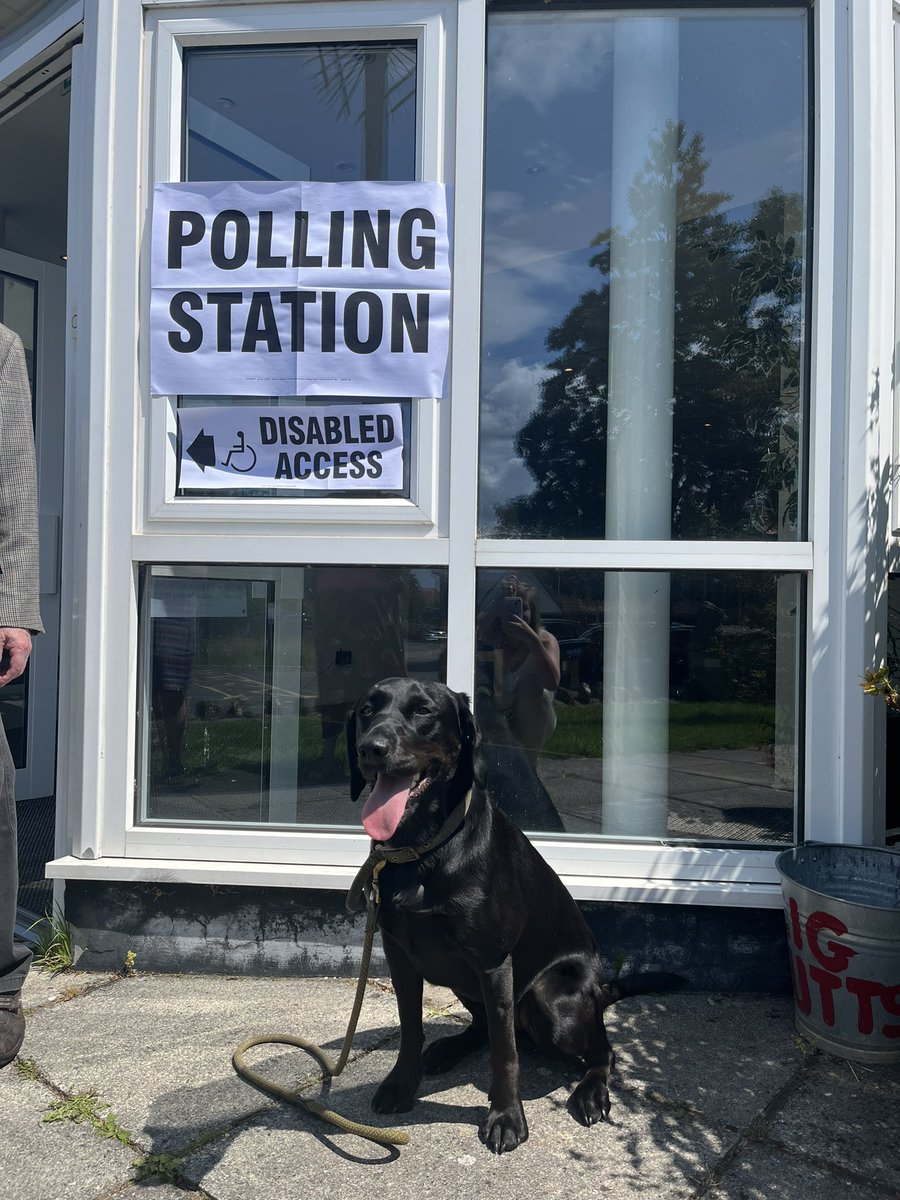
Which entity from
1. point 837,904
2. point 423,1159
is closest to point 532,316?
point 837,904

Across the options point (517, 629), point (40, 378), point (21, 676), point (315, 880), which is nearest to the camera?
point (315, 880)

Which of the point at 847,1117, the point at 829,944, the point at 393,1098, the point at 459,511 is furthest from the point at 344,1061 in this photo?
the point at 459,511

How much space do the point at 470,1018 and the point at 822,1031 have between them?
107 cm

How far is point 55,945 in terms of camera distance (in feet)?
11.4

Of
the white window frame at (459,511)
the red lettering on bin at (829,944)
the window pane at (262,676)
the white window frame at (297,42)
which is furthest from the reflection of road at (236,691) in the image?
the red lettering on bin at (829,944)

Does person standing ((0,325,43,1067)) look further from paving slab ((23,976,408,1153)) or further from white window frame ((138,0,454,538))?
white window frame ((138,0,454,538))

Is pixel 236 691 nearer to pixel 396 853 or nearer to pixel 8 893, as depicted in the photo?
pixel 8 893

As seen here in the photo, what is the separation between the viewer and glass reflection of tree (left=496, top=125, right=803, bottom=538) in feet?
11.2

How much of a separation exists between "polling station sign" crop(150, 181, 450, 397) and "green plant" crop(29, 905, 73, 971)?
202 centimetres

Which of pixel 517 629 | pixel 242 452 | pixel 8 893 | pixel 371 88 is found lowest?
pixel 8 893

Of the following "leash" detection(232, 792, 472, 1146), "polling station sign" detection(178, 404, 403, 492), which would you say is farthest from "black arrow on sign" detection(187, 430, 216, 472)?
"leash" detection(232, 792, 472, 1146)

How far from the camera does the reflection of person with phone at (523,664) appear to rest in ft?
11.3

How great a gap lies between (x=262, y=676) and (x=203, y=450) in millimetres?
895

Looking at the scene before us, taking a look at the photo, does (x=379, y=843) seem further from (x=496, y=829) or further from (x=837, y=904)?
(x=837, y=904)
